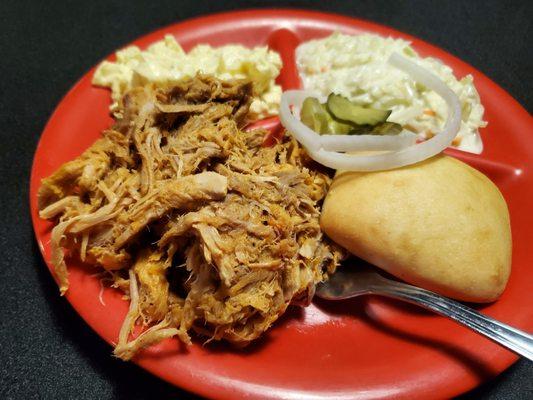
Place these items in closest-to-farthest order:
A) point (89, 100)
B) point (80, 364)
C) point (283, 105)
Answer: point (80, 364) → point (283, 105) → point (89, 100)

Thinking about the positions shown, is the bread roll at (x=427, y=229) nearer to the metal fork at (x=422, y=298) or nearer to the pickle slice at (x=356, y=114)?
the metal fork at (x=422, y=298)

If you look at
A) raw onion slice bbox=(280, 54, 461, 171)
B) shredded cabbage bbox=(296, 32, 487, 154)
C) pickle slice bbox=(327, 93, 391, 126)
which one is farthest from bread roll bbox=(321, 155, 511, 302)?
shredded cabbage bbox=(296, 32, 487, 154)

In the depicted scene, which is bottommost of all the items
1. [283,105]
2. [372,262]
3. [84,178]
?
[372,262]

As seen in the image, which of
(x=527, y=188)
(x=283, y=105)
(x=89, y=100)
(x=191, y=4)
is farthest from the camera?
(x=191, y=4)

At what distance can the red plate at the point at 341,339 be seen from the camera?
140 centimetres

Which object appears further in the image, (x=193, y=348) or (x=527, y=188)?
(x=527, y=188)

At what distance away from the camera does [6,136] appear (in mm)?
2365

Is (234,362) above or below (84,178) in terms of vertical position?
below

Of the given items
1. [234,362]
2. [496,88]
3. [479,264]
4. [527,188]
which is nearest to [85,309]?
[234,362]

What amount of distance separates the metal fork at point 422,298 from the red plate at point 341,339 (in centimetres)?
10

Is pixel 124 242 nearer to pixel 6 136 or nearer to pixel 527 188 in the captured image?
pixel 6 136

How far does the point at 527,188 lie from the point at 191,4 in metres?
2.44

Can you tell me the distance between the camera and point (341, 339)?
5.34ft

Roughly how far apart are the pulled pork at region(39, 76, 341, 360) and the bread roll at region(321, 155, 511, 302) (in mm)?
135
